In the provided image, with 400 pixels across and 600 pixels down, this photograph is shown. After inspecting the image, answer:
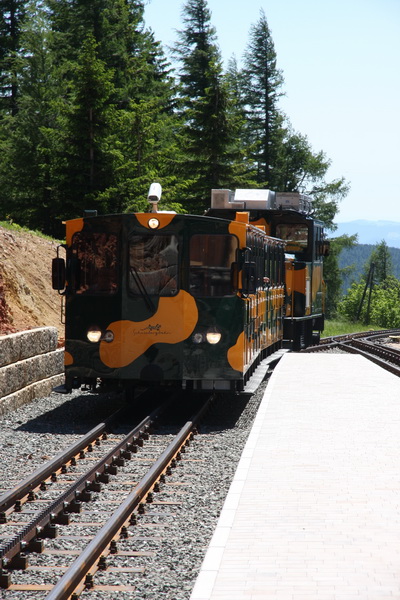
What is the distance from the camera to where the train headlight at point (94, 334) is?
1302 cm

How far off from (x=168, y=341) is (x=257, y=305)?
3231mm

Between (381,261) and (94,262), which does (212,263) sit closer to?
(94,262)

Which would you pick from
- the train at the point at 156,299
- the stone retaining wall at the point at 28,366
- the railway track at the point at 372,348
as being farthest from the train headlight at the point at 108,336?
the railway track at the point at 372,348

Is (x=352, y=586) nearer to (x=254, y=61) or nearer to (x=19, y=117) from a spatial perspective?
(x=19, y=117)

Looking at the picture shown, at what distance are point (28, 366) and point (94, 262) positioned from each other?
8.36ft

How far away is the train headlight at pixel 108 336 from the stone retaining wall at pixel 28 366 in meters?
1.64

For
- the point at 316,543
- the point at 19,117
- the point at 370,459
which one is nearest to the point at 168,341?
the point at 370,459

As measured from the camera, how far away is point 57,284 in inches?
515

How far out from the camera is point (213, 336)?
12.9 metres

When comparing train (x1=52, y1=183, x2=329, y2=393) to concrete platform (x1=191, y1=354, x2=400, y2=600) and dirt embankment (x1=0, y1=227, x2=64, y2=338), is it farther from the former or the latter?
dirt embankment (x1=0, y1=227, x2=64, y2=338)

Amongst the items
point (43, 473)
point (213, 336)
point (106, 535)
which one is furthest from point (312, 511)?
point (213, 336)

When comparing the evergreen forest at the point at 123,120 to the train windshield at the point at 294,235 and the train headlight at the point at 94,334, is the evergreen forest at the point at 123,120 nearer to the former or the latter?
the train windshield at the point at 294,235

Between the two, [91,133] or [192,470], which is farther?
[91,133]

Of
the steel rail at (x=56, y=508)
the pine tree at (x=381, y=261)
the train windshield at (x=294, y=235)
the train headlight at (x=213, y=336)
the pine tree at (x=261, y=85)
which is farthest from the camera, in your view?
the pine tree at (x=381, y=261)
